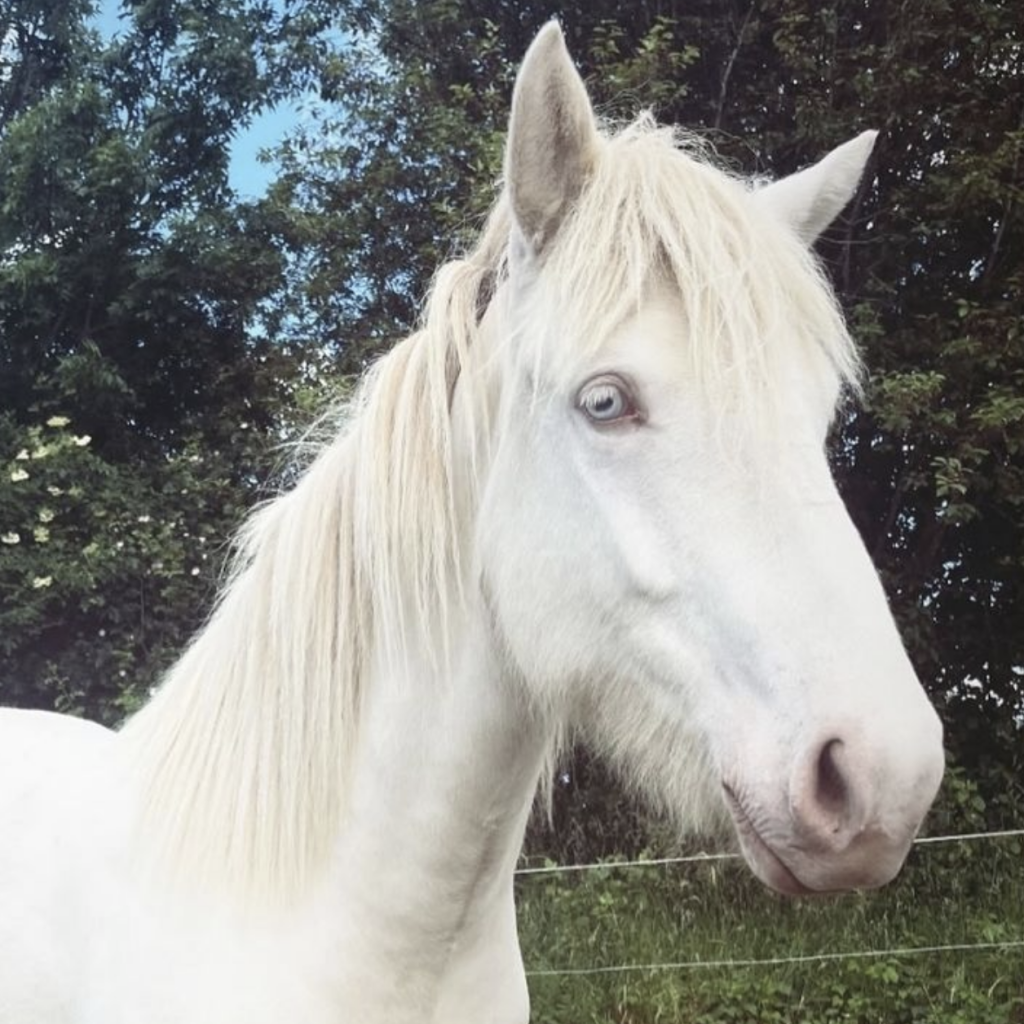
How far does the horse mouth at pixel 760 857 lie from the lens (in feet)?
3.74

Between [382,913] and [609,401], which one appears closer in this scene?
[609,401]

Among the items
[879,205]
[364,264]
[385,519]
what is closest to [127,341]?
[364,264]

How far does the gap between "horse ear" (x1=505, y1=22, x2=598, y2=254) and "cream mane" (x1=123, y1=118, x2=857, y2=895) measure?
1.1 inches

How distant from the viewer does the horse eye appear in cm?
133

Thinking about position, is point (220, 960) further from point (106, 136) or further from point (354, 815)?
point (106, 136)

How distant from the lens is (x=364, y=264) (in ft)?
22.1

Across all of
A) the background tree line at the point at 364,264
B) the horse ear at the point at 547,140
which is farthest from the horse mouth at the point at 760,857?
the background tree line at the point at 364,264

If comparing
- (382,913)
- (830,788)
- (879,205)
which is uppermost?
(879,205)

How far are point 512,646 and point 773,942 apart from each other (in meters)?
3.65

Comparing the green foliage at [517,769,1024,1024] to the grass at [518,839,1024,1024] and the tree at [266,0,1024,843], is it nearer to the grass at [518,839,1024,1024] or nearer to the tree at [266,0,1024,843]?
the grass at [518,839,1024,1024]

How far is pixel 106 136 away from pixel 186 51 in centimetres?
83

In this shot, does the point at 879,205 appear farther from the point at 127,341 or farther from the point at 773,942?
the point at 127,341

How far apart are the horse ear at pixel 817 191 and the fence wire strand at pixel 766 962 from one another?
131 inches

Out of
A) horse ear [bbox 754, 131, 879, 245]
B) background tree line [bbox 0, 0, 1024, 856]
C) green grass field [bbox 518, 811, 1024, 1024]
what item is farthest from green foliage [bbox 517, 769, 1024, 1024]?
horse ear [bbox 754, 131, 879, 245]
